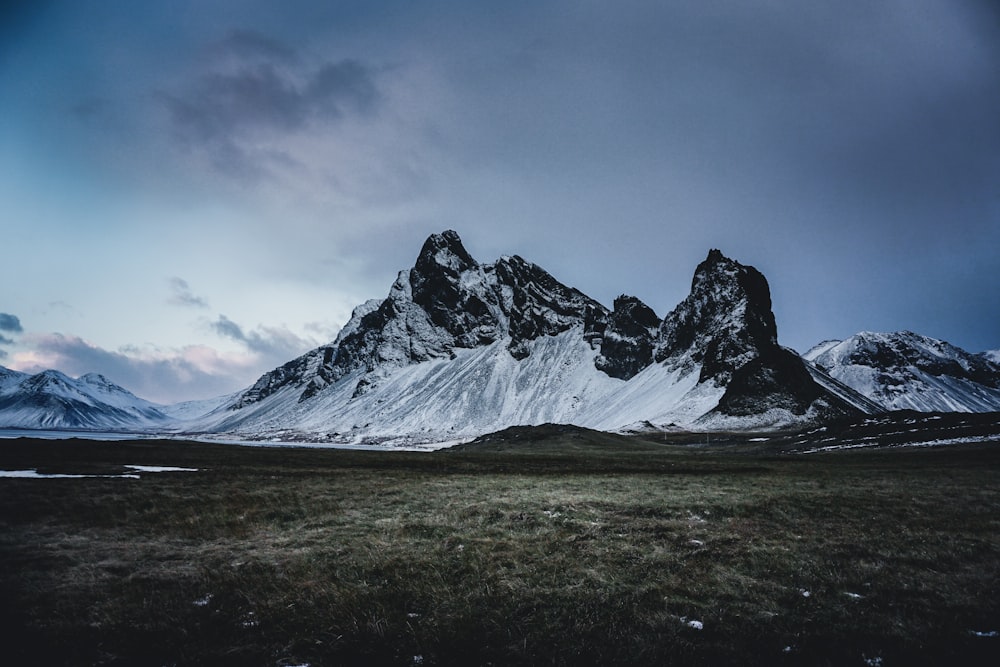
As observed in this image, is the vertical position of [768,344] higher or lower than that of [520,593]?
higher

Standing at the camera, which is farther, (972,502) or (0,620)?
(972,502)

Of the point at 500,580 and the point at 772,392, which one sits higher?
the point at 772,392

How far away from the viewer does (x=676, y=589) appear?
427 inches

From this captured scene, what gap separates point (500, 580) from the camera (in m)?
11.6

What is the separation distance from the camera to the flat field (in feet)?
27.0

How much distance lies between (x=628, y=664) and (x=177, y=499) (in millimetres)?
22977

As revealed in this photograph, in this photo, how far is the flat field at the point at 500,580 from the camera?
27.0 feet

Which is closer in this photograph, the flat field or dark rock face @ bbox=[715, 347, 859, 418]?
the flat field

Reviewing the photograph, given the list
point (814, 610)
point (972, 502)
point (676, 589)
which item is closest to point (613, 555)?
point (676, 589)

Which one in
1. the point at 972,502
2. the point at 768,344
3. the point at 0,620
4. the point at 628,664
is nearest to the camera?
the point at 628,664

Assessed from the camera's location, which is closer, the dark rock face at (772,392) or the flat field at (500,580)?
the flat field at (500,580)

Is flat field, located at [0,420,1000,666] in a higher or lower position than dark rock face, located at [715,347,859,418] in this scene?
lower

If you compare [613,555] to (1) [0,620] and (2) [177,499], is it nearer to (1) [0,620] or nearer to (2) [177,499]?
(1) [0,620]

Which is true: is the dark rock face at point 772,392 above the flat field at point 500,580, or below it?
above
